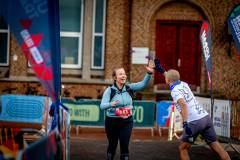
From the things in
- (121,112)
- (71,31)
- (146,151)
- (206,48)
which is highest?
(71,31)

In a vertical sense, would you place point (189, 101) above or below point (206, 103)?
above

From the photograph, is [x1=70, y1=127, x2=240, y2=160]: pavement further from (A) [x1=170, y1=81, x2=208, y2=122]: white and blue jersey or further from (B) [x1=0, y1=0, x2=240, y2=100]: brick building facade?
(B) [x1=0, y1=0, x2=240, y2=100]: brick building facade

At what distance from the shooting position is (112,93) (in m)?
9.56

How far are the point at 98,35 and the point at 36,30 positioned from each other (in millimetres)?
14446

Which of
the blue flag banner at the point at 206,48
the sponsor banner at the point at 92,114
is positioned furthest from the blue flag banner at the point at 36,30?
the sponsor banner at the point at 92,114

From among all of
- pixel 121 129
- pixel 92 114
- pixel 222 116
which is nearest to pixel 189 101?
pixel 121 129

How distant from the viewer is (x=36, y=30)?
236 inches

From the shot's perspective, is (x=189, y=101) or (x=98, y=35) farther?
(x=98, y=35)

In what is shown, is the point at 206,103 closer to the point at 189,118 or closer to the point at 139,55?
the point at 189,118

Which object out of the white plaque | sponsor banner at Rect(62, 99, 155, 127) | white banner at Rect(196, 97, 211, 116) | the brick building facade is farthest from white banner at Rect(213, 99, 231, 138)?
the white plaque

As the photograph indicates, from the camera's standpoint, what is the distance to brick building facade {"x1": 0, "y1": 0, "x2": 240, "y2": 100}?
1975 centimetres

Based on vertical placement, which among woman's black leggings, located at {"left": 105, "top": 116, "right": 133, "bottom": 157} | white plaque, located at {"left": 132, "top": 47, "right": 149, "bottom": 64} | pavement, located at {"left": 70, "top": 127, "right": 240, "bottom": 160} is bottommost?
pavement, located at {"left": 70, "top": 127, "right": 240, "bottom": 160}

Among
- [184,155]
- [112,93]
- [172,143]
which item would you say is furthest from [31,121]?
[184,155]

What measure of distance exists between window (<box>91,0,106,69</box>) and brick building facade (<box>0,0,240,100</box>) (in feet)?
0.77
